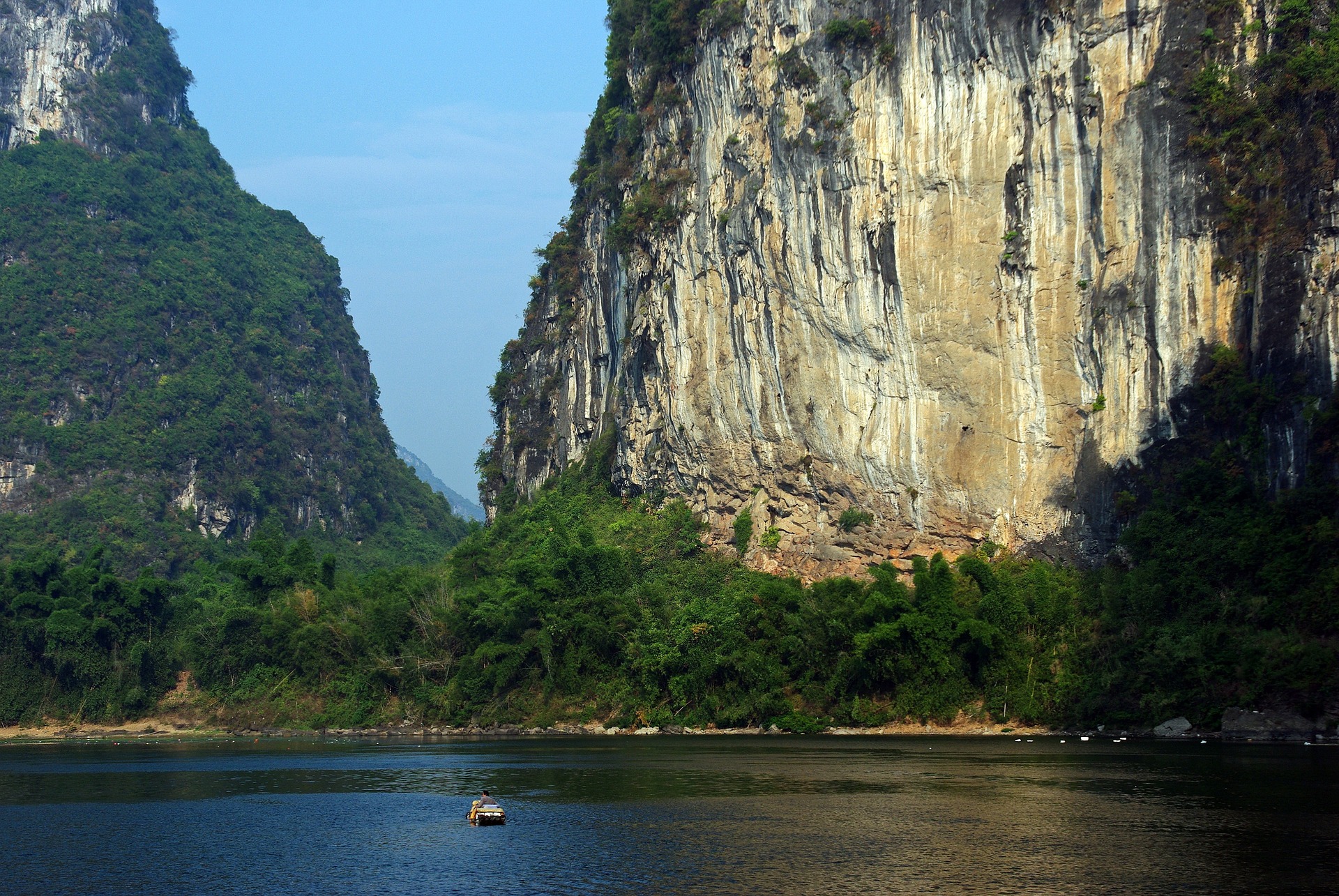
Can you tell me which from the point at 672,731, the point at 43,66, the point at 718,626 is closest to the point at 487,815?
the point at 718,626

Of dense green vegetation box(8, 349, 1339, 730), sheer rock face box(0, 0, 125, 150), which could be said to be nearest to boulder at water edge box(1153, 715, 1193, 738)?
dense green vegetation box(8, 349, 1339, 730)

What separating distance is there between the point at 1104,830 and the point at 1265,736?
12.4m

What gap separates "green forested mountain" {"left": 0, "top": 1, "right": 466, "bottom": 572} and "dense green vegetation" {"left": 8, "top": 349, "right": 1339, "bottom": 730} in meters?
19.4

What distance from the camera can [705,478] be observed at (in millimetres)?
40750

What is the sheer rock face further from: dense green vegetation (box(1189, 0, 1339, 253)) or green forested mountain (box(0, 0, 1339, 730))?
dense green vegetation (box(1189, 0, 1339, 253))

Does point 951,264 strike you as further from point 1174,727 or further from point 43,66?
point 43,66

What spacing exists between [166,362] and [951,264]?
52433 millimetres

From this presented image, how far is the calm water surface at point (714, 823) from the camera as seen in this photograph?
15.5 m

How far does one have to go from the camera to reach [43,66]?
266 ft

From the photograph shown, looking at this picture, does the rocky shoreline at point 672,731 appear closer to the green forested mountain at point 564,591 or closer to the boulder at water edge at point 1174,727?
the boulder at water edge at point 1174,727

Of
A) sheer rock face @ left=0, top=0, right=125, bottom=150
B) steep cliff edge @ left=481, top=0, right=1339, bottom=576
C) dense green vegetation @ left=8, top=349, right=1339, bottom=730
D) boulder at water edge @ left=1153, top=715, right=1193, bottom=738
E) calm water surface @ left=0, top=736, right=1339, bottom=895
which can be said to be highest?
sheer rock face @ left=0, top=0, right=125, bottom=150

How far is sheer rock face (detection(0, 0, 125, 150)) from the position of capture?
262ft

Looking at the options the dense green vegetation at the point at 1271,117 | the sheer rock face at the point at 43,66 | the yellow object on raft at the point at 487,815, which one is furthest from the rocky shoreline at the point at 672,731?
the sheer rock face at the point at 43,66

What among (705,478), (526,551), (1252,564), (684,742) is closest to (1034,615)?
(1252,564)
